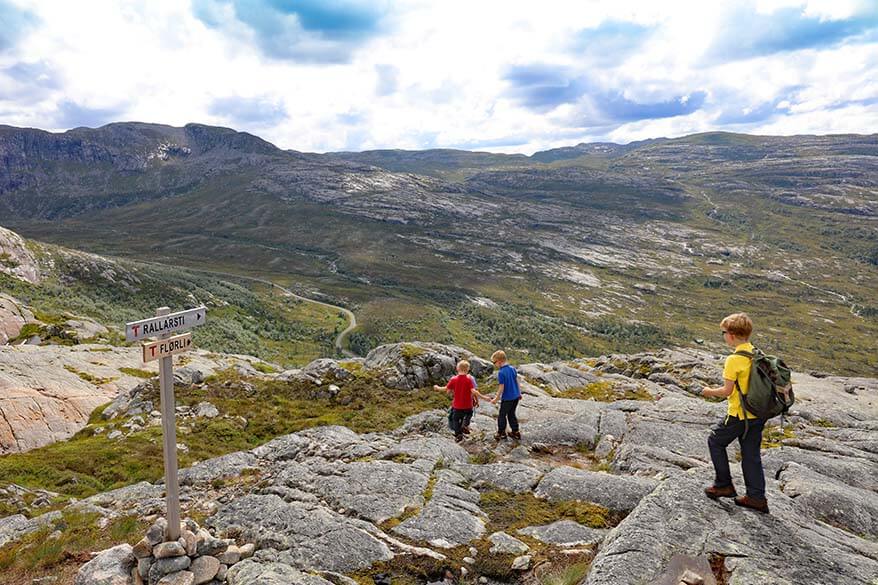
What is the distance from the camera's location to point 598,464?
17875mm

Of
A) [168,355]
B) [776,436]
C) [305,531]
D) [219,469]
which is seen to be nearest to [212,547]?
[305,531]

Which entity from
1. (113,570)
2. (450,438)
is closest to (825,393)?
(450,438)

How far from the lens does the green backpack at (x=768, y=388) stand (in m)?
9.30

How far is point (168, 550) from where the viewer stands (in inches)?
381

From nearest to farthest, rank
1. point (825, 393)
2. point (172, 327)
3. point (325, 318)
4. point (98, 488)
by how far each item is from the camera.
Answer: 1. point (172, 327)
2. point (98, 488)
3. point (825, 393)
4. point (325, 318)

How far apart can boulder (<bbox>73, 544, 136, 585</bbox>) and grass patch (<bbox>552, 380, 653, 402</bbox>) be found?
27499 mm

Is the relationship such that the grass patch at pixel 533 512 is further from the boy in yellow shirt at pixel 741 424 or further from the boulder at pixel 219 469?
the boulder at pixel 219 469

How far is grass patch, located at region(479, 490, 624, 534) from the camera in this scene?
1212 cm

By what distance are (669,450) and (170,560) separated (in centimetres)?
1797

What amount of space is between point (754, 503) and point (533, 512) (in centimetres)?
546

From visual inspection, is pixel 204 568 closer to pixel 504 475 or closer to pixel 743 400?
pixel 504 475

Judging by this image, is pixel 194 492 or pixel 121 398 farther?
pixel 121 398

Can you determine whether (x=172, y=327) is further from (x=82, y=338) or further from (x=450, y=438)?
(x=82, y=338)

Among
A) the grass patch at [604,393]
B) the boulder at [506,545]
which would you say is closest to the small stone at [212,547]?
the boulder at [506,545]
